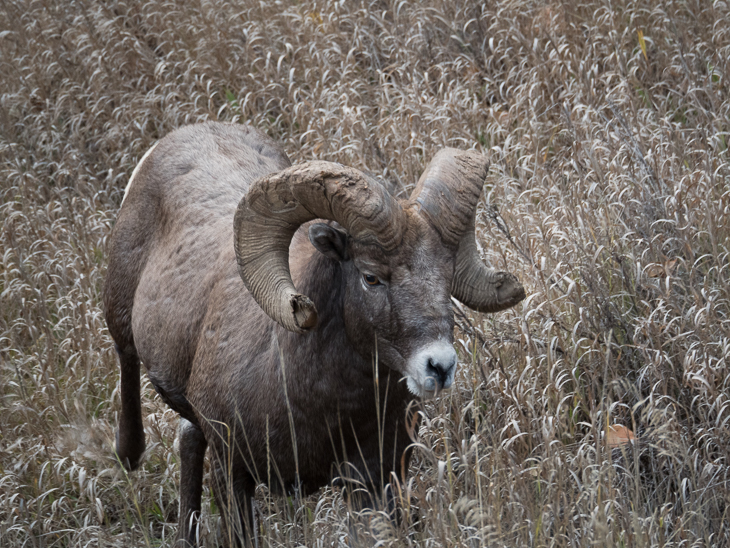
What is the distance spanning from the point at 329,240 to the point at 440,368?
75 cm

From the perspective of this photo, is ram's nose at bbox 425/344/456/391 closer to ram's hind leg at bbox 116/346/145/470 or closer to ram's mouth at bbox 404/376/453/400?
ram's mouth at bbox 404/376/453/400

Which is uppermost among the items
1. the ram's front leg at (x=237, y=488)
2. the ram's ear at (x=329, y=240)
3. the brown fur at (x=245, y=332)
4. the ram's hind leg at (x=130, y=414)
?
the ram's ear at (x=329, y=240)

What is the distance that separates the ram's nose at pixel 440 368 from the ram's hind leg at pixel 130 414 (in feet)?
9.14

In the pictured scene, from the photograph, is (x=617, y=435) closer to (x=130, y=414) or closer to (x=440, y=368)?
(x=440, y=368)

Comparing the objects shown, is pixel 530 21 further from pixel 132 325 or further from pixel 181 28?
pixel 132 325

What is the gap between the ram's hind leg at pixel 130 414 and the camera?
5.09m

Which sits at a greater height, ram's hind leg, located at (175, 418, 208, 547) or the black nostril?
the black nostril

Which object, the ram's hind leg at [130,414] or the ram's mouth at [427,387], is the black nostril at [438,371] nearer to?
the ram's mouth at [427,387]

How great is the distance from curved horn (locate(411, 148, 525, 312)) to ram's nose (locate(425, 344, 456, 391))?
20.7 inches

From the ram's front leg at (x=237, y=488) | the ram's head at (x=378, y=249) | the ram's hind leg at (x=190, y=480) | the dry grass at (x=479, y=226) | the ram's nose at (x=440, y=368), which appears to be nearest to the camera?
the ram's nose at (x=440, y=368)

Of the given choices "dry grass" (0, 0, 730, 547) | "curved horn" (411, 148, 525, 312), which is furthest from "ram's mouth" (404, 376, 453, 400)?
"curved horn" (411, 148, 525, 312)

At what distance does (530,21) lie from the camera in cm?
801

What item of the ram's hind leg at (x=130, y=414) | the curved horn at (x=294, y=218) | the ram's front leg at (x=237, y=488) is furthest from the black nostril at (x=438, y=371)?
the ram's hind leg at (x=130, y=414)

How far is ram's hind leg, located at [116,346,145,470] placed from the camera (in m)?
5.09
